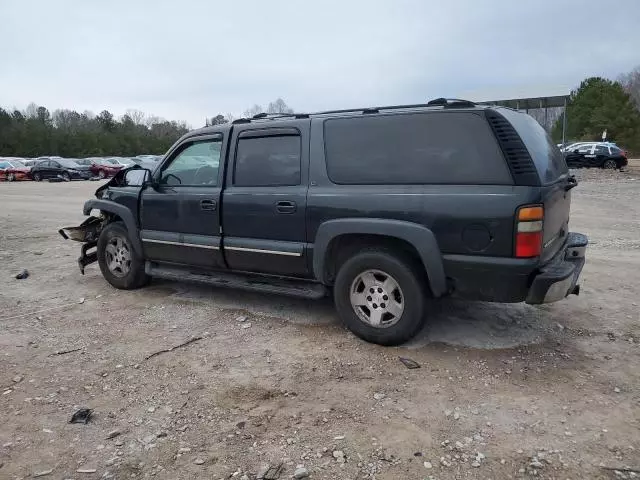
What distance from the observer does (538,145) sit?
3998mm

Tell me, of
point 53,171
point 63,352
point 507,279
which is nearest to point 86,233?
point 63,352

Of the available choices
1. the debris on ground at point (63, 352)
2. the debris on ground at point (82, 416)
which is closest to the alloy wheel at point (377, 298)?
the debris on ground at point (82, 416)

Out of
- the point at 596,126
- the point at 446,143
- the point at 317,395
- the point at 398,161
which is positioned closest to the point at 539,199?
the point at 446,143

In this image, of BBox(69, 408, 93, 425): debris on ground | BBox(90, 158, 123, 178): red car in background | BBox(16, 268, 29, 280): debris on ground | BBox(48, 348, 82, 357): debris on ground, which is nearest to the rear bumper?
BBox(69, 408, 93, 425): debris on ground

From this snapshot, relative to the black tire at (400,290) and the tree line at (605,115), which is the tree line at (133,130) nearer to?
the tree line at (605,115)

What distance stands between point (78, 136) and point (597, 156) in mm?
51636

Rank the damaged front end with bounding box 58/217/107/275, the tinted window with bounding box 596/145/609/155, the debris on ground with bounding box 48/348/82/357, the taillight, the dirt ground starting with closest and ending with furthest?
the dirt ground
the taillight
the debris on ground with bounding box 48/348/82/357
the damaged front end with bounding box 58/217/107/275
the tinted window with bounding box 596/145/609/155

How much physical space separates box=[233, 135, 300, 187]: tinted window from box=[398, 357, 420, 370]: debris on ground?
5.79 ft

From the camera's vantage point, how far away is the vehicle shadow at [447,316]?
4363mm

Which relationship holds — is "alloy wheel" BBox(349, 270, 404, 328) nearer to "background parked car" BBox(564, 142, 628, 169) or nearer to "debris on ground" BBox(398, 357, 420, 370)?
"debris on ground" BBox(398, 357, 420, 370)

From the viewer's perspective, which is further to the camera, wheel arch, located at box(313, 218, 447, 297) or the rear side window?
wheel arch, located at box(313, 218, 447, 297)

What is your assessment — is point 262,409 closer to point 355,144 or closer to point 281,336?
point 281,336

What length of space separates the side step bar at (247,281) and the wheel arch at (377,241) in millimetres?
256

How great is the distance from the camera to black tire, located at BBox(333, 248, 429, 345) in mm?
4031
